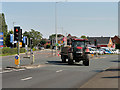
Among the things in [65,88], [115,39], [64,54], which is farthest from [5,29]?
[115,39]

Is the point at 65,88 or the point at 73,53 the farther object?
the point at 73,53

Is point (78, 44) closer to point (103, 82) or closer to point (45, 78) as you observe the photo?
point (45, 78)

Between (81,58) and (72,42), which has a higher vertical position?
(72,42)

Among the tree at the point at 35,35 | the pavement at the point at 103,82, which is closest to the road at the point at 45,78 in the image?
the pavement at the point at 103,82

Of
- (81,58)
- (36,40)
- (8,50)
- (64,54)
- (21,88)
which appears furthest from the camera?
(36,40)

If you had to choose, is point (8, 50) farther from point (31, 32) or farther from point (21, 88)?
point (31, 32)

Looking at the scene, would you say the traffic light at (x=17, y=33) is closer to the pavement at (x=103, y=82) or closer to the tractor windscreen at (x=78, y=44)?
the tractor windscreen at (x=78, y=44)

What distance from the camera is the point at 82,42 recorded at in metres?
26.7

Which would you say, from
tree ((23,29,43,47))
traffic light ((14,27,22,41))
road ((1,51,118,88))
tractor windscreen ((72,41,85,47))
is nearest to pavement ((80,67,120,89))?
road ((1,51,118,88))

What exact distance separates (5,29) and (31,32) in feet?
138

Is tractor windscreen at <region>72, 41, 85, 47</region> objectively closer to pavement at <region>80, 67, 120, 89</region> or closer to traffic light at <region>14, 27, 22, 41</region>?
traffic light at <region>14, 27, 22, 41</region>

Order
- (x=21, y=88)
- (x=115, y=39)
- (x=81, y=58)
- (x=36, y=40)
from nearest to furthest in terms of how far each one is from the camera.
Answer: (x=21, y=88)
(x=81, y=58)
(x=36, y=40)
(x=115, y=39)

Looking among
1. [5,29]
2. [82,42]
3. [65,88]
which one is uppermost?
[5,29]

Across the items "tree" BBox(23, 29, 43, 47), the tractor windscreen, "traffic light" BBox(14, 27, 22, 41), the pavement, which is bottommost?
the pavement
